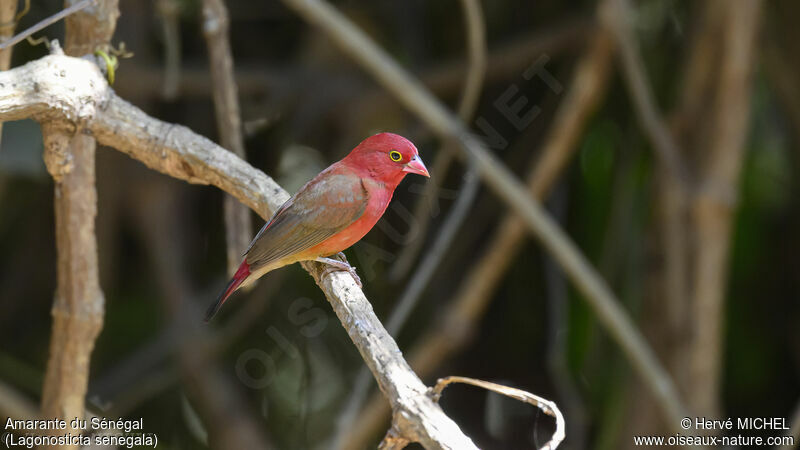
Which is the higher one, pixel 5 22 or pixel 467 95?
pixel 5 22

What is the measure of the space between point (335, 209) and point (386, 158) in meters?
0.16

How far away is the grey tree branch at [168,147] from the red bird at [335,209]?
0.24ft

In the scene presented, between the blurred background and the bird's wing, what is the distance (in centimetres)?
167

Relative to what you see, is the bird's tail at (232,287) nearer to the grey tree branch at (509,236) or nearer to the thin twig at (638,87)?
the grey tree branch at (509,236)

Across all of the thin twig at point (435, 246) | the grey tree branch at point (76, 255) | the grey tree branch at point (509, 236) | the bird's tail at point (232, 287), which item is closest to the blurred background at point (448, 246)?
the grey tree branch at point (509, 236)

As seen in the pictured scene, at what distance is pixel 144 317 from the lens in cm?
409

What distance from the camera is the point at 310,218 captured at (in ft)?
5.61

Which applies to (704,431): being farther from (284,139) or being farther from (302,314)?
(284,139)

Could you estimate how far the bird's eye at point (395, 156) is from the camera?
1731 millimetres

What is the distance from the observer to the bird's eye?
1731mm

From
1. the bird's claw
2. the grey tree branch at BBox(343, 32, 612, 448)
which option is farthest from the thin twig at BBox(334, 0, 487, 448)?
the bird's claw

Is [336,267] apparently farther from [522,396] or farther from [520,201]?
[520,201]

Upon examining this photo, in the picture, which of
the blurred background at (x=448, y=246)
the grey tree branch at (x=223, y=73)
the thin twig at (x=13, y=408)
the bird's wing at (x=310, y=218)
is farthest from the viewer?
the blurred background at (x=448, y=246)

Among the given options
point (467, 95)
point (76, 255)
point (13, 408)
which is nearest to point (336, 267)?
point (76, 255)
